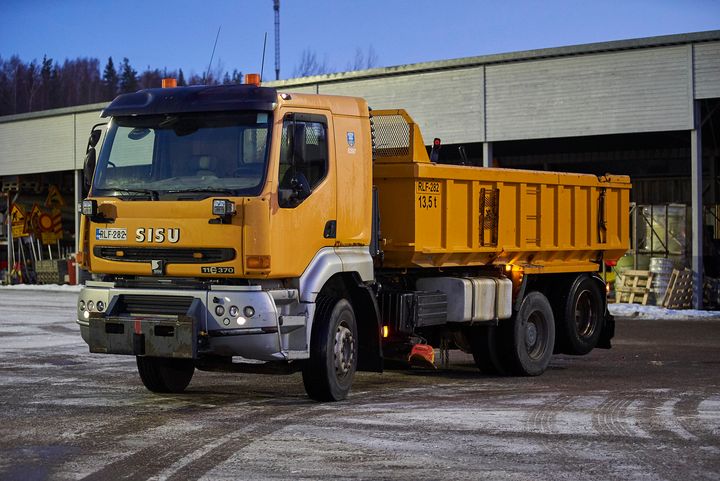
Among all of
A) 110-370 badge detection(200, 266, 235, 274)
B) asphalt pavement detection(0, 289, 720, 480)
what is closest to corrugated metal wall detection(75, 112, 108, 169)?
asphalt pavement detection(0, 289, 720, 480)

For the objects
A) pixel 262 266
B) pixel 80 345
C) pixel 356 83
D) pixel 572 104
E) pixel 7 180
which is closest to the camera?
pixel 262 266

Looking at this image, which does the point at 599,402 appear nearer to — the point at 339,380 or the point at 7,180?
the point at 339,380

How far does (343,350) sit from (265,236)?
1738mm

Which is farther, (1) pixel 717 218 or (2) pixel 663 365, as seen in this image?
(1) pixel 717 218

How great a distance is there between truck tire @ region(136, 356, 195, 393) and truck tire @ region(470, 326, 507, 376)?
3.76 metres

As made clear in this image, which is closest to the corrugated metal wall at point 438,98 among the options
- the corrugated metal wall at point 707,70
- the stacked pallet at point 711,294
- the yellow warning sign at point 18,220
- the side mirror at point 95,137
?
the corrugated metal wall at point 707,70

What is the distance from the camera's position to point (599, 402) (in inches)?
432

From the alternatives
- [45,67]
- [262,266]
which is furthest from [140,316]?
[45,67]

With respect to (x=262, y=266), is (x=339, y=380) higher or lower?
lower

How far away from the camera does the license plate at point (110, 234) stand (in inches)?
408

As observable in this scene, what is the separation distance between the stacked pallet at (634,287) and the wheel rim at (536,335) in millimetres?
13230

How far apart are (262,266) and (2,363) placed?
645 centimetres

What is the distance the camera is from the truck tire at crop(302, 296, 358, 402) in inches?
417

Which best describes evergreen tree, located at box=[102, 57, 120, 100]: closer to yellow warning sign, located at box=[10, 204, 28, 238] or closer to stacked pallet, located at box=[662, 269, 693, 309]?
yellow warning sign, located at box=[10, 204, 28, 238]
